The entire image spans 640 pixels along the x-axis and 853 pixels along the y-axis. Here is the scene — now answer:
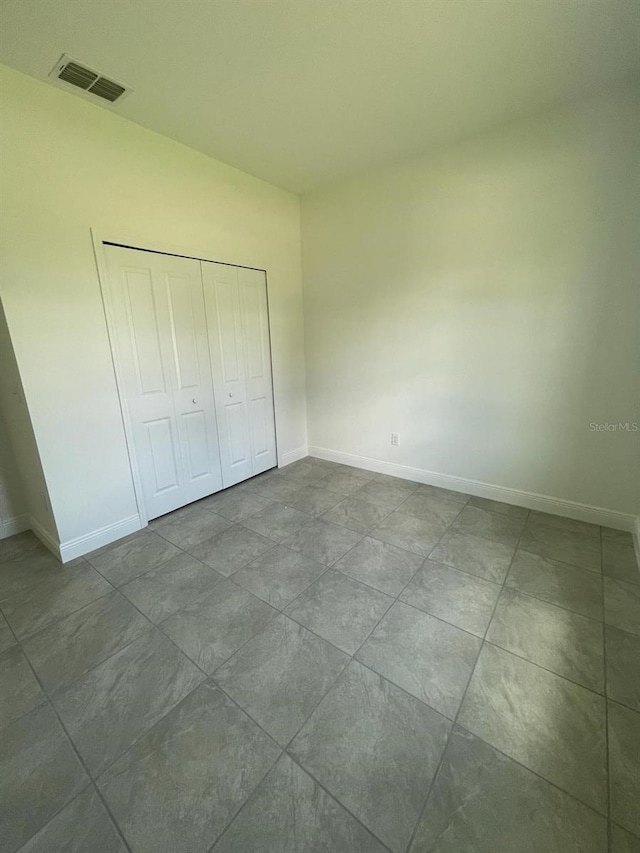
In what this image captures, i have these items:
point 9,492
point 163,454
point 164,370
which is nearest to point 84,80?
point 164,370

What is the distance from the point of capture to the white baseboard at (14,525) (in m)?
2.51

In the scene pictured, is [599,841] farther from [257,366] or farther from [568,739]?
[257,366]

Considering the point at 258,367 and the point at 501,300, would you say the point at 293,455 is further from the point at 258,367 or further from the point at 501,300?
the point at 501,300

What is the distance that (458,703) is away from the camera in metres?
1.33

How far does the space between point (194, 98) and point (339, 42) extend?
2.98 feet

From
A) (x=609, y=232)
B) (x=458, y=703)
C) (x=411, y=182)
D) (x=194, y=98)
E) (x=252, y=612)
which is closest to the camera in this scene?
(x=458, y=703)

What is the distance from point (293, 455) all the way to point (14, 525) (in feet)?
8.14

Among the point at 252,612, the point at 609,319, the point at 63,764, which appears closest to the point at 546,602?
the point at 252,612

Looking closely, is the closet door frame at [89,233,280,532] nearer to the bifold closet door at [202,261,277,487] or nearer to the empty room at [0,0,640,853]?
the empty room at [0,0,640,853]

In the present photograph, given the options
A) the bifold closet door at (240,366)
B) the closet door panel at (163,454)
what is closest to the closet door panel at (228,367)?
the bifold closet door at (240,366)

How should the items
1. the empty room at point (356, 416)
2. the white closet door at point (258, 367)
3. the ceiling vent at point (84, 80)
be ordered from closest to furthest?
1. the empty room at point (356, 416)
2. the ceiling vent at point (84, 80)
3. the white closet door at point (258, 367)

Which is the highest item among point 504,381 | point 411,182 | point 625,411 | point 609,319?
point 411,182

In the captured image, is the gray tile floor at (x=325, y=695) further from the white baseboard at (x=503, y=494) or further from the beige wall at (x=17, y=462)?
the beige wall at (x=17, y=462)

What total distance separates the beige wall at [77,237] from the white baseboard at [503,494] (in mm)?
2242
